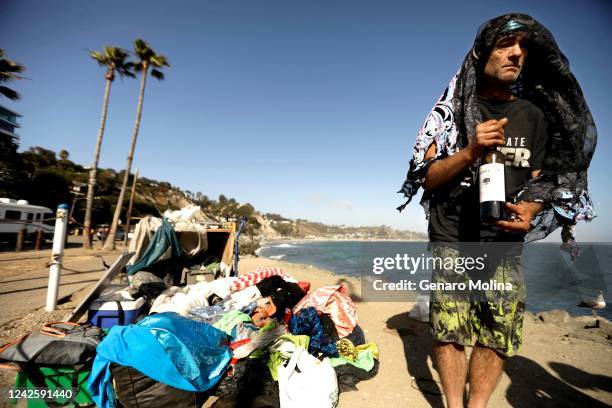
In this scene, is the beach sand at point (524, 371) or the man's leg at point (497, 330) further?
the beach sand at point (524, 371)

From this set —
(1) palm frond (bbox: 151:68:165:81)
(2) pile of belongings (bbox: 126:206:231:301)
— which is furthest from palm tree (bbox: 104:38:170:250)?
(2) pile of belongings (bbox: 126:206:231:301)

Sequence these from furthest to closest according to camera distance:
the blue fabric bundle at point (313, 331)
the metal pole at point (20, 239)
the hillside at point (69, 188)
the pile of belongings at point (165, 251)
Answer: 1. the hillside at point (69, 188)
2. the metal pole at point (20, 239)
3. the pile of belongings at point (165, 251)
4. the blue fabric bundle at point (313, 331)

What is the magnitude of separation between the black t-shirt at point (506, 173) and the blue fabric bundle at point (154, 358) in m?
2.13

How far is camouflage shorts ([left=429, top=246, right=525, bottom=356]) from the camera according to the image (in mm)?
1401

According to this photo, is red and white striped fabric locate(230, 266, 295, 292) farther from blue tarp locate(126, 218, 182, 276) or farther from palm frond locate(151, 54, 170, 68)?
palm frond locate(151, 54, 170, 68)

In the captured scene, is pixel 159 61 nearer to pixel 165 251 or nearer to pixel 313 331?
pixel 165 251

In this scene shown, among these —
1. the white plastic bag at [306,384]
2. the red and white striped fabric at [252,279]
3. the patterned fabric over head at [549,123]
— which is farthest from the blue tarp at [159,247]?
the patterned fabric over head at [549,123]

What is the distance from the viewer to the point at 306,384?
2184 millimetres

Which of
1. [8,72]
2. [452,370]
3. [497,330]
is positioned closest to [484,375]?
[452,370]

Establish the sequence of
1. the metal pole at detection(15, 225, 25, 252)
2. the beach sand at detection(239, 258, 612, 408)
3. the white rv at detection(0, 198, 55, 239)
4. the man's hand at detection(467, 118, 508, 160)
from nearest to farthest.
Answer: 1. the man's hand at detection(467, 118, 508, 160)
2. the beach sand at detection(239, 258, 612, 408)
3. the metal pole at detection(15, 225, 25, 252)
4. the white rv at detection(0, 198, 55, 239)

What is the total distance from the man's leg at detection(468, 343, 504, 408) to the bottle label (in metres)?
0.83

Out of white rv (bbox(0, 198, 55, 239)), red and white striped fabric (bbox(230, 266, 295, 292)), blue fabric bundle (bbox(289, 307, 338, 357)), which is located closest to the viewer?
blue fabric bundle (bbox(289, 307, 338, 357))

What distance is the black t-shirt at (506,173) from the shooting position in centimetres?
151

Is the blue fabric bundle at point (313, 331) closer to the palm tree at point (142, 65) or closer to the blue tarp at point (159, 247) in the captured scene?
the blue tarp at point (159, 247)
